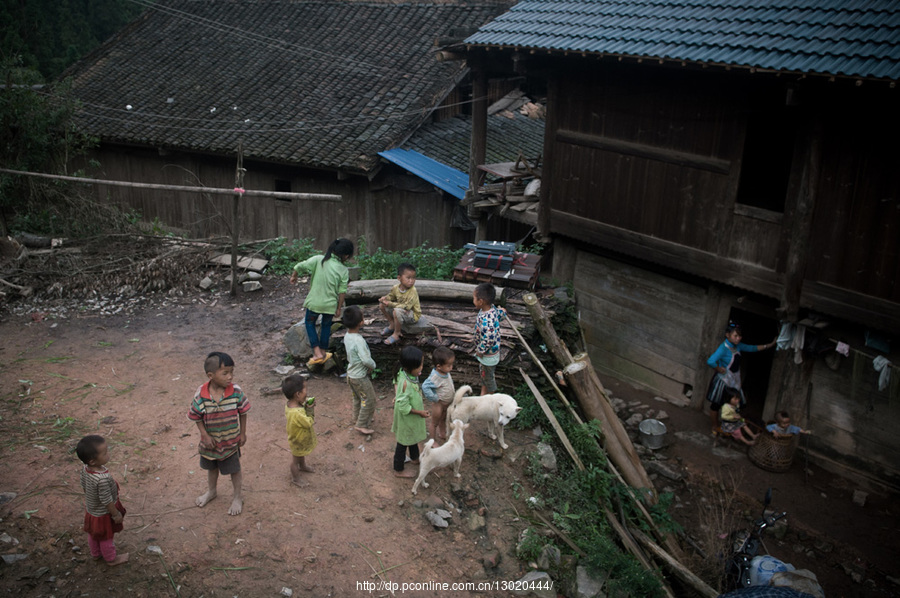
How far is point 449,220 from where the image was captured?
14.5 m

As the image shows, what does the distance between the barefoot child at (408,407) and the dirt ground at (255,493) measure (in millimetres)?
427

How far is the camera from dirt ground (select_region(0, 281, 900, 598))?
198 inches

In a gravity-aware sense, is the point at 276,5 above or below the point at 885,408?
above

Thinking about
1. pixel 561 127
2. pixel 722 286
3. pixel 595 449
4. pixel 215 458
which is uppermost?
pixel 561 127

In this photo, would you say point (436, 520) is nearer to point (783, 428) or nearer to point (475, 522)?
point (475, 522)

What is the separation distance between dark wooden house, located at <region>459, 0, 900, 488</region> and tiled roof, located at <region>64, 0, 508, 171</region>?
189 inches

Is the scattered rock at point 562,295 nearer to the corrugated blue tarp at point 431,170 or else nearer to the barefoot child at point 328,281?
the barefoot child at point 328,281

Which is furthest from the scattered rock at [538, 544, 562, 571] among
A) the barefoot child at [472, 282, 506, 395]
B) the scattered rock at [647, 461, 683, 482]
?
the scattered rock at [647, 461, 683, 482]

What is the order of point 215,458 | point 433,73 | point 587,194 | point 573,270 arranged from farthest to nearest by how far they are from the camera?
point 433,73 → point 573,270 → point 587,194 → point 215,458

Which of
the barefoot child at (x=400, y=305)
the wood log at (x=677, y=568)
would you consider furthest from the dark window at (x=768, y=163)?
the wood log at (x=677, y=568)

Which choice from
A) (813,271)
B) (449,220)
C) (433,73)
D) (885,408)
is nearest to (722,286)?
(813,271)

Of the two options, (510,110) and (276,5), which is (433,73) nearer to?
(510,110)

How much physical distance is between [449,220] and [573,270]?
4180 millimetres

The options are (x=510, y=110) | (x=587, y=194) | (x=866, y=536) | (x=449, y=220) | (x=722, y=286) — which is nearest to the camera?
(x=866, y=536)
